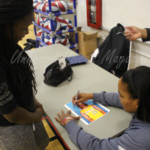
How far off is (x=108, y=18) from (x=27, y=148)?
7.58 feet

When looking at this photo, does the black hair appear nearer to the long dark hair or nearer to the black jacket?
the long dark hair

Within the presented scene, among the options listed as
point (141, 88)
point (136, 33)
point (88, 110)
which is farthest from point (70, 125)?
point (136, 33)

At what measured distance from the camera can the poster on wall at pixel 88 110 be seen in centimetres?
93

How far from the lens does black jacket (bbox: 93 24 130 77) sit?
1979 millimetres

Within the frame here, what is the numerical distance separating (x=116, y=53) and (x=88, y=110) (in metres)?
1.21

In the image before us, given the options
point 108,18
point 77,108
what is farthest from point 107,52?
point 77,108

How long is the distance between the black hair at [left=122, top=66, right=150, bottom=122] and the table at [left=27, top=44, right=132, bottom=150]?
0.21 metres

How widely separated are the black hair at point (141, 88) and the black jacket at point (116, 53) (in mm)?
1312

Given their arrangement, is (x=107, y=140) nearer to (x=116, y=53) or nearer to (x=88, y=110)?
(x=88, y=110)

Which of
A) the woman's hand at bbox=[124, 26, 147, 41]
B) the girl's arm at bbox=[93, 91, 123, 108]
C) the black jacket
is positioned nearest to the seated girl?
the girl's arm at bbox=[93, 91, 123, 108]

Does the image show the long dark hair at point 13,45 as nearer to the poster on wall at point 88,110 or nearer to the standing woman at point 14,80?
the standing woman at point 14,80

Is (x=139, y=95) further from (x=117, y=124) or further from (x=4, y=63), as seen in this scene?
(x=4, y=63)

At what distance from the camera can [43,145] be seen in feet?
3.67

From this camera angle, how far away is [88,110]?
39.4 inches
